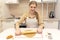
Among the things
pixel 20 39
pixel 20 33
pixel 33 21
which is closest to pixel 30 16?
pixel 33 21

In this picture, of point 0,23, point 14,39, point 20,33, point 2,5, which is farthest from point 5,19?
point 14,39

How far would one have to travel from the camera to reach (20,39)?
154 centimetres

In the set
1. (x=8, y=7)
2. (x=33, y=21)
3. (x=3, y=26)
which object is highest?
(x=8, y=7)

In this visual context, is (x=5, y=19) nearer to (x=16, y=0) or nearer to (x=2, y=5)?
(x=2, y=5)

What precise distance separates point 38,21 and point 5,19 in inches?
55.8

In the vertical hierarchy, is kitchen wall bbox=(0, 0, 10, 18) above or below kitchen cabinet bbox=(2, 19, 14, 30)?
above

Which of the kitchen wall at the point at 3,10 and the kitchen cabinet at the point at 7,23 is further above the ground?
the kitchen wall at the point at 3,10

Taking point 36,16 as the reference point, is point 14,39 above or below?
below

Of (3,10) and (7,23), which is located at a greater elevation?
(3,10)

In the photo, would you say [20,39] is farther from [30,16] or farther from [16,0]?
[16,0]

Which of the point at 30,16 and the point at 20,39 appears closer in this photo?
the point at 20,39

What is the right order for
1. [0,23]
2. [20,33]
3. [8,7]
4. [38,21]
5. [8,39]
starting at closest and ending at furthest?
[8,39]
[20,33]
[38,21]
[0,23]
[8,7]

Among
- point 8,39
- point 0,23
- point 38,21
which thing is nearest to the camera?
point 8,39

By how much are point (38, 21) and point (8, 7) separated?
5.90 ft
